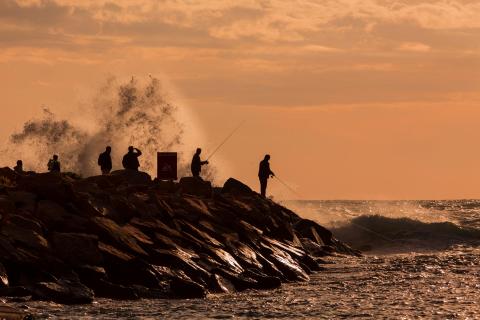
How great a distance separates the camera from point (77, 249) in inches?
661

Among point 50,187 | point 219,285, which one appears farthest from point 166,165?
point 219,285

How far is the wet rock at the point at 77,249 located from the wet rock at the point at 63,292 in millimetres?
733

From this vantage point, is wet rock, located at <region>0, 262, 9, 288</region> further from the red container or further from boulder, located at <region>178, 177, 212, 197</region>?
the red container

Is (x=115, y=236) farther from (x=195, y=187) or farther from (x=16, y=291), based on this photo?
(x=195, y=187)

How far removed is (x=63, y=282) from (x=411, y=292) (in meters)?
6.67

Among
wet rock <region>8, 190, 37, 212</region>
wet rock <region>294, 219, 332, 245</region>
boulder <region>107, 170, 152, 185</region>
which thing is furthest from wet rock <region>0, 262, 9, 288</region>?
wet rock <region>294, 219, 332, 245</region>

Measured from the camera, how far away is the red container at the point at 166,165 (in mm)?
26953

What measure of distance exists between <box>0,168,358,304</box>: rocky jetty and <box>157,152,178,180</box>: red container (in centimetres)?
204

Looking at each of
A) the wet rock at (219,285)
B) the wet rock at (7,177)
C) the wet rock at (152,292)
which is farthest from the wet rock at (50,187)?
the wet rock at (219,285)

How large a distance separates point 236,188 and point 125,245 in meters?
11.7

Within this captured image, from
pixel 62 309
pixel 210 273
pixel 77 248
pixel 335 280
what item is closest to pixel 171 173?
pixel 335 280

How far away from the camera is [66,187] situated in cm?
1886

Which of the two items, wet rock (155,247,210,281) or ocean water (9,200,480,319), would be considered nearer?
ocean water (9,200,480,319)

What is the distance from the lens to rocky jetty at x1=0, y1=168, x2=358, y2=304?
632 inches
